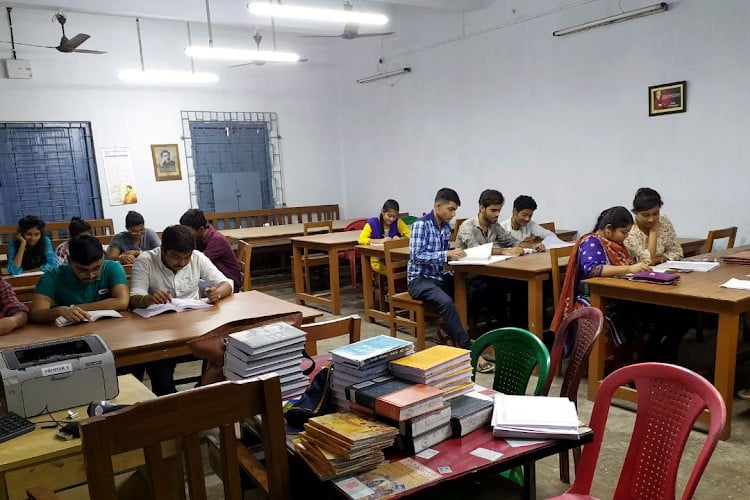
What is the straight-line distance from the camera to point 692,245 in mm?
4711

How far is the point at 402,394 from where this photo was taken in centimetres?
146

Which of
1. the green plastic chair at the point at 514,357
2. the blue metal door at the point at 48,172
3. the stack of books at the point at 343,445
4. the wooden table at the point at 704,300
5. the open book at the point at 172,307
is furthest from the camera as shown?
the blue metal door at the point at 48,172

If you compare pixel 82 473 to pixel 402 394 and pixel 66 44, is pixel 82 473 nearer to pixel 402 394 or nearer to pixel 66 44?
pixel 402 394

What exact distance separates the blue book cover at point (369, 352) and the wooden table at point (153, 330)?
0.54 m

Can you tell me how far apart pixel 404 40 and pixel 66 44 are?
165 inches

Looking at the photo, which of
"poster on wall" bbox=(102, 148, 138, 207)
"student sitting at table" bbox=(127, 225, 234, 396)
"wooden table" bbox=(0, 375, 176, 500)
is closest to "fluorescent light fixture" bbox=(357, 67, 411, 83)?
"poster on wall" bbox=(102, 148, 138, 207)

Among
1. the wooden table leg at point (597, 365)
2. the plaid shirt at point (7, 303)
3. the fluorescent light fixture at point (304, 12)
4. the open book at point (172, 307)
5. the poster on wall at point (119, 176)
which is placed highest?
the fluorescent light fixture at point (304, 12)

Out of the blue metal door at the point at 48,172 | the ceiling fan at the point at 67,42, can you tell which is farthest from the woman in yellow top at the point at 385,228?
the blue metal door at the point at 48,172

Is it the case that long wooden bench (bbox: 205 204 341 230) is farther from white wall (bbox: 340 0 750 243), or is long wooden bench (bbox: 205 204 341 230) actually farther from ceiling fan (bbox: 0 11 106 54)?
ceiling fan (bbox: 0 11 106 54)

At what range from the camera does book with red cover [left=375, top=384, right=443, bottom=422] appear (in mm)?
1391

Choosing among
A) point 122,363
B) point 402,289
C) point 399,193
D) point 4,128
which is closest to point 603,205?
point 402,289

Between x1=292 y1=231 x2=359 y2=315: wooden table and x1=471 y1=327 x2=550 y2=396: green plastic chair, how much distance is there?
11.8 ft

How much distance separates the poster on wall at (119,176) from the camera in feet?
24.7

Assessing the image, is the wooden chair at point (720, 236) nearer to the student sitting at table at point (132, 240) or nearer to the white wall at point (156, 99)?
the student sitting at table at point (132, 240)
